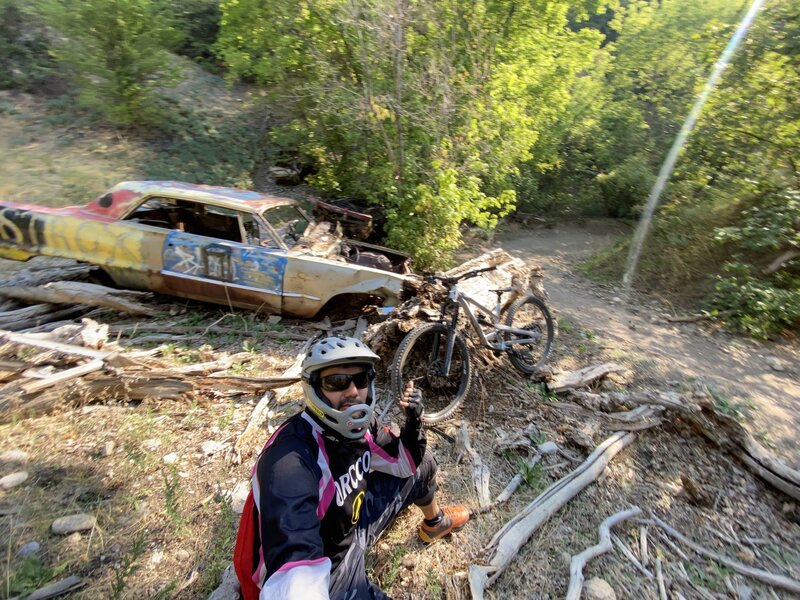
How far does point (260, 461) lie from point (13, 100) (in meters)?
14.1

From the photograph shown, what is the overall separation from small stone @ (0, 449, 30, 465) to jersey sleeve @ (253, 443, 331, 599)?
233 cm

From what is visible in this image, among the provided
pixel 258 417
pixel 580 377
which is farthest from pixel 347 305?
pixel 580 377

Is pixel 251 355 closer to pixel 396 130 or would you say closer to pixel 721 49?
pixel 396 130

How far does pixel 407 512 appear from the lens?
3.08 m

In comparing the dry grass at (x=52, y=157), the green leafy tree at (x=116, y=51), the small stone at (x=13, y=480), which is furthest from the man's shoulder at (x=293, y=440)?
the green leafy tree at (x=116, y=51)

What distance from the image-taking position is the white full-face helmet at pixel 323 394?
78.7 inches

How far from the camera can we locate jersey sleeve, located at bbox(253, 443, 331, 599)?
1557 millimetres

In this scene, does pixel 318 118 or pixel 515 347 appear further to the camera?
pixel 318 118

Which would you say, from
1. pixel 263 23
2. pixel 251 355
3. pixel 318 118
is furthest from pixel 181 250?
pixel 263 23

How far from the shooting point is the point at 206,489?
3068 millimetres

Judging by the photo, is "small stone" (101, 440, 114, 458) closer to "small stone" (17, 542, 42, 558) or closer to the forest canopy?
"small stone" (17, 542, 42, 558)

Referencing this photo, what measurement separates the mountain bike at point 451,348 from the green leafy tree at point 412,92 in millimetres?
2977

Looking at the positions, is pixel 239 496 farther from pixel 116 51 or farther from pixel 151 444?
pixel 116 51

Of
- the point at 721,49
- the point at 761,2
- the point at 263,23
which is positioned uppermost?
the point at 761,2
